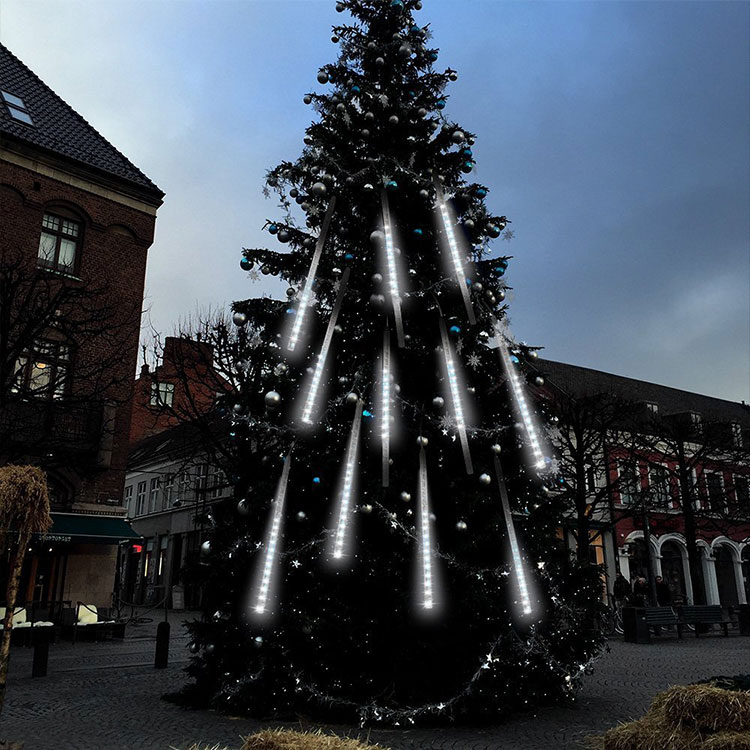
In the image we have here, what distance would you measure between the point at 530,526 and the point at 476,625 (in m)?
1.34

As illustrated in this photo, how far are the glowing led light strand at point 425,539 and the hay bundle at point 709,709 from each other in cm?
251

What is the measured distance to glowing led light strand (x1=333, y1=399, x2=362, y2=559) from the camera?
24.9 feet

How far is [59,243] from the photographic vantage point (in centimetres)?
2236

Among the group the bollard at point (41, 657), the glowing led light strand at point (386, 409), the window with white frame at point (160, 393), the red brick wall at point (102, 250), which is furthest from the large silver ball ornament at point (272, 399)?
the window with white frame at point (160, 393)

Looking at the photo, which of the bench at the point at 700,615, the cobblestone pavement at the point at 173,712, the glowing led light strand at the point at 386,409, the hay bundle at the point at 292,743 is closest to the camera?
the hay bundle at the point at 292,743

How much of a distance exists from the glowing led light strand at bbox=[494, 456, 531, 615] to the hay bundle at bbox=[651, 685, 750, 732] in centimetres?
218

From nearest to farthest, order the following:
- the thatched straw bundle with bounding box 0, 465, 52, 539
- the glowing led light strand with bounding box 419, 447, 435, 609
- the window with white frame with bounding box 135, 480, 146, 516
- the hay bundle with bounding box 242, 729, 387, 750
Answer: the hay bundle with bounding box 242, 729, 387, 750
the thatched straw bundle with bounding box 0, 465, 52, 539
the glowing led light strand with bounding box 419, 447, 435, 609
the window with white frame with bounding box 135, 480, 146, 516

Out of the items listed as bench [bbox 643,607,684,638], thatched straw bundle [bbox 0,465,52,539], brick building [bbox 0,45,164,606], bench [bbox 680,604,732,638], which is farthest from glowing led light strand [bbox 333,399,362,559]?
bench [bbox 680,604,732,638]

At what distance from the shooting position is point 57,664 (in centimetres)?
1324

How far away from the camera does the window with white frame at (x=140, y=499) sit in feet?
150

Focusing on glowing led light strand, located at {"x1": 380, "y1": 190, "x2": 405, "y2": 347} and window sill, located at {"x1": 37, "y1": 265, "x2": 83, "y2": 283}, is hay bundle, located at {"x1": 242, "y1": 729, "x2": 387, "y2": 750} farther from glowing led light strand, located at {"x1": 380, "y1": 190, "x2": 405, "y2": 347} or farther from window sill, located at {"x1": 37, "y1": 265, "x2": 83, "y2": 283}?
window sill, located at {"x1": 37, "y1": 265, "x2": 83, "y2": 283}

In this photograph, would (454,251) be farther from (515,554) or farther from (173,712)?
(173,712)

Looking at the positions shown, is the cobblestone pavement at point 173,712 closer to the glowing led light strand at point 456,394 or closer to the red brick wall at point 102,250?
the glowing led light strand at point 456,394

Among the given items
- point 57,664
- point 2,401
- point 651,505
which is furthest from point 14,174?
point 651,505
